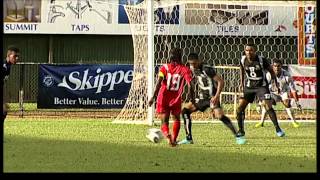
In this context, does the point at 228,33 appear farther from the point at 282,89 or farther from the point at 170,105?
the point at 170,105

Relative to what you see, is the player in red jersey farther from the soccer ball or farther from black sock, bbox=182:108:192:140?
black sock, bbox=182:108:192:140

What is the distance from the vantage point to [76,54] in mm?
31016

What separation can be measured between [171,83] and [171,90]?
0.13m

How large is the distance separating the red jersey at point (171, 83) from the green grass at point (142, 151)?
754mm

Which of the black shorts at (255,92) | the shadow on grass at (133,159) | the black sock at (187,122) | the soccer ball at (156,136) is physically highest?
the black shorts at (255,92)

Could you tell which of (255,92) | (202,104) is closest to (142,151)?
(202,104)

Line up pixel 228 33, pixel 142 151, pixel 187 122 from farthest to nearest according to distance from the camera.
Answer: pixel 228 33
pixel 187 122
pixel 142 151

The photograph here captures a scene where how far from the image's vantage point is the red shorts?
12.3 m

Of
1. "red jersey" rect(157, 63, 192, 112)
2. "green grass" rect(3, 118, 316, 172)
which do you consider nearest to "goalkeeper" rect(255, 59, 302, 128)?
"green grass" rect(3, 118, 316, 172)

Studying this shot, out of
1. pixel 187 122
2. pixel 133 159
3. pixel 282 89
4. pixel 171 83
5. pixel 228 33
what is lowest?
pixel 133 159

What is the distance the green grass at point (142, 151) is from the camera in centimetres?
939

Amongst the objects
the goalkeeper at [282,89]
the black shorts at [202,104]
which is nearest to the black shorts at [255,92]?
the black shorts at [202,104]

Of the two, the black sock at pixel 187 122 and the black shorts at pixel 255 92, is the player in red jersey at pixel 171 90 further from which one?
the black shorts at pixel 255 92

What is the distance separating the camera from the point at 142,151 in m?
11.2
